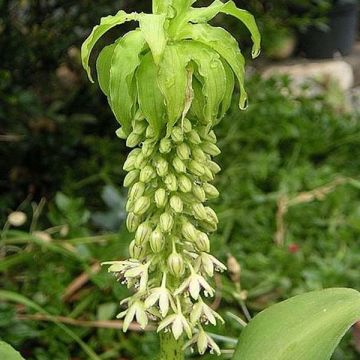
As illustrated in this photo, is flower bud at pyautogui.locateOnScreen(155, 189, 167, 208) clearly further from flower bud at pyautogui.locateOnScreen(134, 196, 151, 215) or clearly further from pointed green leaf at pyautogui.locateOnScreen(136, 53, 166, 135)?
pointed green leaf at pyautogui.locateOnScreen(136, 53, 166, 135)

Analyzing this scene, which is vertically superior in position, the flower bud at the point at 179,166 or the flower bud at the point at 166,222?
the flower bud at the point at 179,166

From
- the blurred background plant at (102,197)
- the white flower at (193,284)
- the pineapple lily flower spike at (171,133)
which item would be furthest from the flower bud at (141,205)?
the blurred background plant at (102,197)

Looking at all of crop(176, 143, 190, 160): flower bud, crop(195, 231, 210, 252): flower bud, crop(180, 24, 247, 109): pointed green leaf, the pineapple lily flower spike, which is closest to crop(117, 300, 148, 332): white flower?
the pineapple lily flower spike

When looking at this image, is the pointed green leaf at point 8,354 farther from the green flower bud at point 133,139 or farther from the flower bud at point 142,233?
the green flower bud at point 133,139

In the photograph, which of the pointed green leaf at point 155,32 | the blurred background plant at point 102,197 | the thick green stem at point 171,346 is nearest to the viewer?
the pointed green leaf at point 155,32

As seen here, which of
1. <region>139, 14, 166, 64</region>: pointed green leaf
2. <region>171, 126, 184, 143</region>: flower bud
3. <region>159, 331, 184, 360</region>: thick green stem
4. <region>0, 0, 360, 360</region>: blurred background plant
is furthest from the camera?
<region>0, 0, 360, 360</region>: blurred background plant

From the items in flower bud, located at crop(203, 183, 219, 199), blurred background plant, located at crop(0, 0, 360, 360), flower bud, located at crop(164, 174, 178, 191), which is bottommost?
blurred background plant, located at crop(0, 0, 360, 360)

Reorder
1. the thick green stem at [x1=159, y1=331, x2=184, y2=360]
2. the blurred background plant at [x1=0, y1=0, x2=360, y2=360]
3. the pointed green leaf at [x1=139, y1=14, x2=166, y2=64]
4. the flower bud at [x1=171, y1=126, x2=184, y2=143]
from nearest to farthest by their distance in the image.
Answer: the pointed green leaf at [x1=139, y1=14, x2=166, y2=64], the flower bud at [x1=171, y1=126, x2=184, y2=143], the thick green stem at [x1=159, y1=331, x2=184, y2=360], the blurred background plant at [x1=0, y1=0, x2=360, y2=360]
